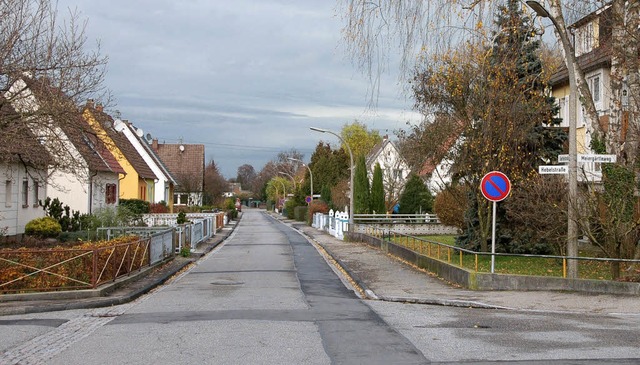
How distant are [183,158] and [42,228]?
53489 mm

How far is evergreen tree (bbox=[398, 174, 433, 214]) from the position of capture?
187 ft

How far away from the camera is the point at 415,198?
5738cm

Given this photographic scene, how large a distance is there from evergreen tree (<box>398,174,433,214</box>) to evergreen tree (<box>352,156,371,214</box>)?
9.35ft

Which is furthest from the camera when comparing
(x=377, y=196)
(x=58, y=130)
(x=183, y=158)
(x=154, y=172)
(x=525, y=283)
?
(x=183, y=158)

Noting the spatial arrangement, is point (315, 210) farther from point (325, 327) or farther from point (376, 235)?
point (325, 327)

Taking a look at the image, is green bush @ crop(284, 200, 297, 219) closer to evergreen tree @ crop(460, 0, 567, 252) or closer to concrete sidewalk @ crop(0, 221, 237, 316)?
evergreen tree @ crop(460, 0, 567, 252)

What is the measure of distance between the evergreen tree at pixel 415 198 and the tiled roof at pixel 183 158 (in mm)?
27416

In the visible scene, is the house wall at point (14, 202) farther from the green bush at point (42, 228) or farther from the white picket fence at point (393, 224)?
the white picket fence at point (393, 224)

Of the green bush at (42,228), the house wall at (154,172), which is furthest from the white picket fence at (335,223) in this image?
the green bush at (42,228)

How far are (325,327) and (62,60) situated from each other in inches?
365

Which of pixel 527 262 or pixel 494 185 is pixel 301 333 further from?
pixel 527 262

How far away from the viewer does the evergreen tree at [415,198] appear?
57000 millimetres

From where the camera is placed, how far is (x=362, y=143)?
107 m

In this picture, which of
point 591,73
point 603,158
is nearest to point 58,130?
point 603,158
